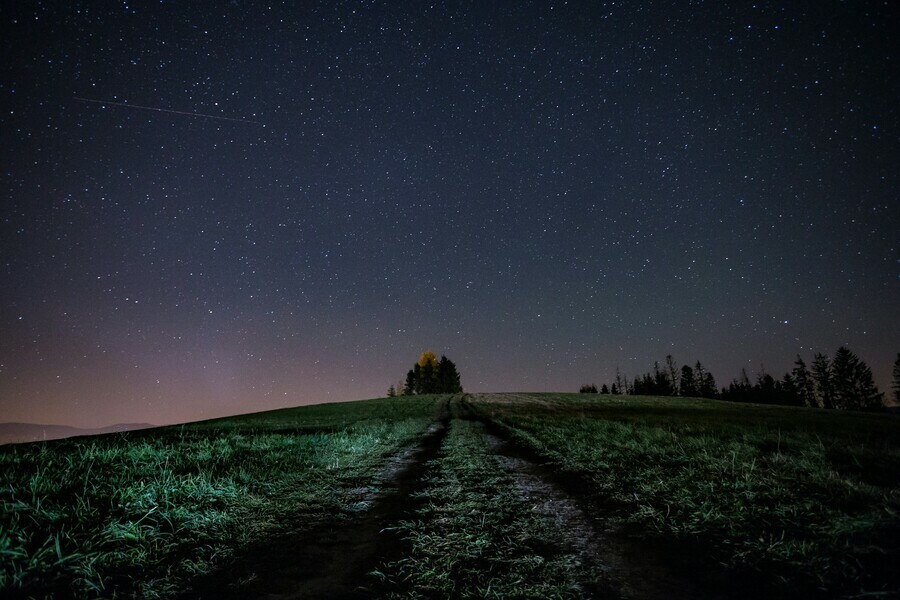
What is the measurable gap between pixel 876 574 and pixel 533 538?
9.54 ft

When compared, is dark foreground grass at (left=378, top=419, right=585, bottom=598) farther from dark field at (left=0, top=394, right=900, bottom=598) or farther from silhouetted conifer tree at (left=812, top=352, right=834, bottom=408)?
silhouetted conifer tree at (left=812, top=352, right=834, bottom=408)

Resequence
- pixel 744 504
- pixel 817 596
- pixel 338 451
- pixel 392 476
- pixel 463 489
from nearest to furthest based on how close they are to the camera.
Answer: pixel 817 596 → pixel 744 504 → pixel 463 489 → pixel 392 476 → pixel 338 451

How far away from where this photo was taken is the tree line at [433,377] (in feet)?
292

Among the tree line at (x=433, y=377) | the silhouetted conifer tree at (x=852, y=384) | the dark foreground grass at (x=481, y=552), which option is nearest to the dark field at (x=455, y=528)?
the dark foreground grass at (x=481, y=552)

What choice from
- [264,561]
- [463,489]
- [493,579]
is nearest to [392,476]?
[463,489]

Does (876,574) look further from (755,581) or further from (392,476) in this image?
(392,476)

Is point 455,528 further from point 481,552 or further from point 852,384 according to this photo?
point 852,384

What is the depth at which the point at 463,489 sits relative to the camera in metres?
6.69

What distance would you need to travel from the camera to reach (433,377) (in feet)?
297

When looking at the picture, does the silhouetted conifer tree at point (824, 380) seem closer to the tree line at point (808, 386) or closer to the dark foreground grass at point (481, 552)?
the tree line at point (808, 386)

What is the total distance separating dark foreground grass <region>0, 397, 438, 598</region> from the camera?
3.37 m

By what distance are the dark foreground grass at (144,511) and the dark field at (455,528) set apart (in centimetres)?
Answer: 2

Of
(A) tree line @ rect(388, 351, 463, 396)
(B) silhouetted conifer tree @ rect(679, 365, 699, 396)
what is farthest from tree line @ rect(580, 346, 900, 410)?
(A) tree line @ rect(388, 351, 463, 396)

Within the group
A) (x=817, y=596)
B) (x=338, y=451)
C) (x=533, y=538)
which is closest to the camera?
(x=817, y=596)
